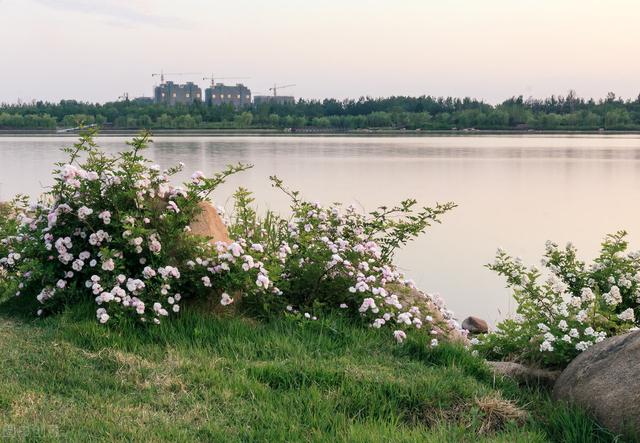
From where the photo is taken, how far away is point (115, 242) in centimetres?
549

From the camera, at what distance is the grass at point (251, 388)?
3.70 metres

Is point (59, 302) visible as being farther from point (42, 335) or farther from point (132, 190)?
point (132, 190)

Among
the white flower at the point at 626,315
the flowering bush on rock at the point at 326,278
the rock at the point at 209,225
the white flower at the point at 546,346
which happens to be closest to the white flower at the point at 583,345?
the white flower at the point at 546,346

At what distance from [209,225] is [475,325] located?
4.52 metres

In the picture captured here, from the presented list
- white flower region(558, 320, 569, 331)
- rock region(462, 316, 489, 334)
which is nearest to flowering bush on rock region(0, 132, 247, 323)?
white flower region(558, 320, 569, 331)

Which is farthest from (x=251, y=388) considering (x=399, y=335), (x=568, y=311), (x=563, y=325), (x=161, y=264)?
(x=568, y=311)

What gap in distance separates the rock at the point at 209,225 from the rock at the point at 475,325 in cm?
415

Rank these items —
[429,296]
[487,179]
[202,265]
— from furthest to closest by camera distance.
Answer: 1. [487,179]
2. [429,296]
3. [202,265]

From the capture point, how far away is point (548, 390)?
182 inches

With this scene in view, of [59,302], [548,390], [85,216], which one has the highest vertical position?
[85,216]

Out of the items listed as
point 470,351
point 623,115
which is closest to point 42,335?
point 470,351

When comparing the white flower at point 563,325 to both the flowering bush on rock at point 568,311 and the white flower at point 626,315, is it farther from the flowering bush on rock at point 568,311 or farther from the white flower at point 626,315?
the white flower at point 626,315

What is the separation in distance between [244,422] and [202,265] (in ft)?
6.32

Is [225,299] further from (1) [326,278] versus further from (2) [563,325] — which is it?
(2) [563,325]
